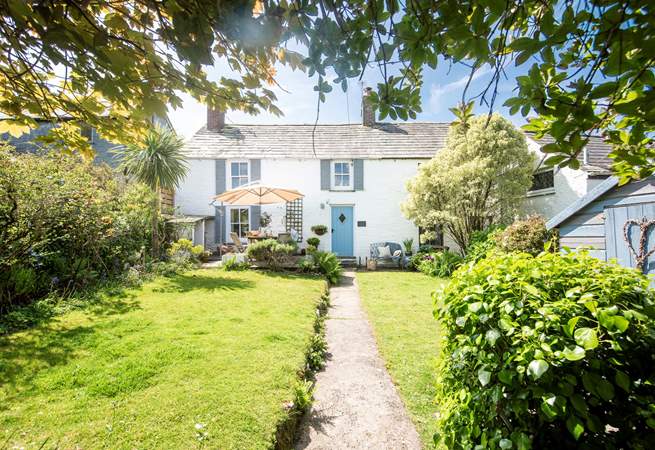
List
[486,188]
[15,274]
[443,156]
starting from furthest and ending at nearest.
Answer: [443,156] < [486,188] < [15,274]

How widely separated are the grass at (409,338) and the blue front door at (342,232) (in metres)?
4.96

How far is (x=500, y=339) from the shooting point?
1.69 metres

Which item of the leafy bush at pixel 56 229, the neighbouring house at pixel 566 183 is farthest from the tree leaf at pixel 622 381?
the neighbouring house at pixel 566 183

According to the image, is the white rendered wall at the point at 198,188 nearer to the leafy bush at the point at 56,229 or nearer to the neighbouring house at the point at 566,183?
the leafy bush at the point at 56,229

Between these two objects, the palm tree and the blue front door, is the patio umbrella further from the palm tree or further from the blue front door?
the blue front door

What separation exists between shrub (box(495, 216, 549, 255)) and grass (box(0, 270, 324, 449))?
6276 mm

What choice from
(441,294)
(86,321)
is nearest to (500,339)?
(441,294)

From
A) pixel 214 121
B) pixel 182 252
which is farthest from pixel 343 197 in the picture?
pixel 214 121

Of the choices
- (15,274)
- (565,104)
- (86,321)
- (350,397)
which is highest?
(565,104)

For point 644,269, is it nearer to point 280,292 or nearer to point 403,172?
point 280,292

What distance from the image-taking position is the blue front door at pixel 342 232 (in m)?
14.5

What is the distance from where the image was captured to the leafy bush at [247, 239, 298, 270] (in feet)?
32.7

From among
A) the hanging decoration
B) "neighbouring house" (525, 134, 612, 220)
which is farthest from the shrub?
the hanging decoration

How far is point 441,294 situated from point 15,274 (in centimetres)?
736
